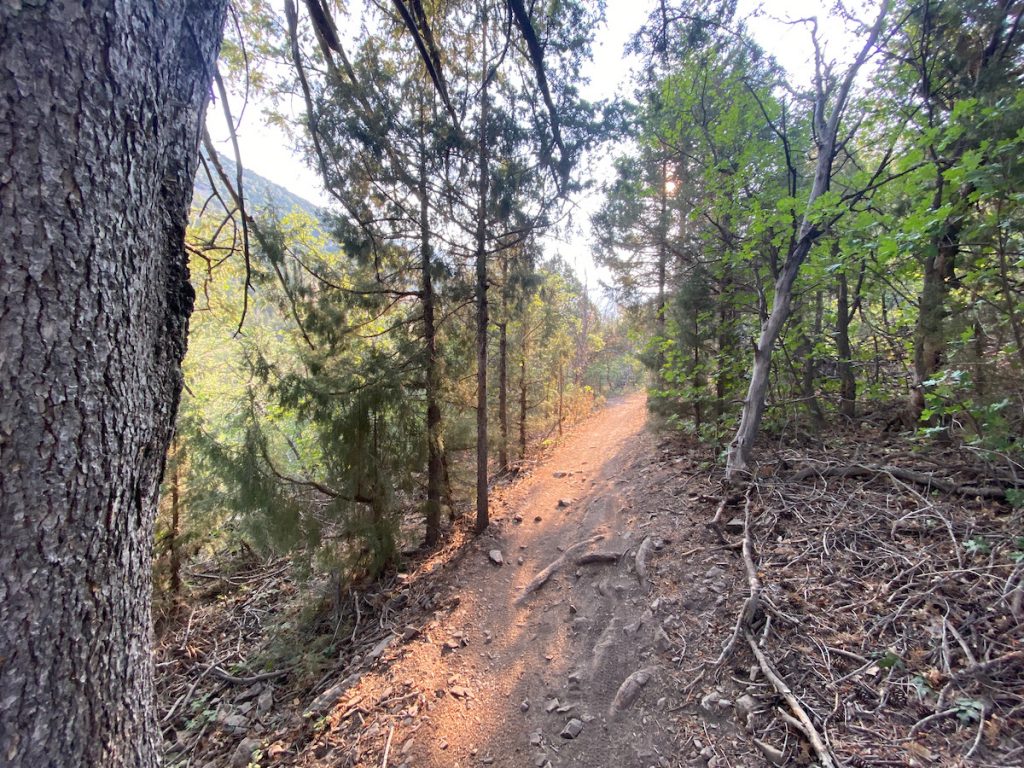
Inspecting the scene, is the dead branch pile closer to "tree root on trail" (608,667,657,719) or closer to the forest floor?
the forest floor

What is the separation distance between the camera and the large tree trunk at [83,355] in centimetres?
82

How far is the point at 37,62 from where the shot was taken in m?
0.84

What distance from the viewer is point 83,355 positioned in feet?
3.03

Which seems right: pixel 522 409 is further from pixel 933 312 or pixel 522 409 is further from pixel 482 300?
pixel 933 312

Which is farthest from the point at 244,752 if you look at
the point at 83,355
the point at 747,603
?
the point at 747,603

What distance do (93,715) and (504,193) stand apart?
Answer: 559 cm

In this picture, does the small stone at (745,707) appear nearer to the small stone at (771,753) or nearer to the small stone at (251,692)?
the small stone at (771,753)

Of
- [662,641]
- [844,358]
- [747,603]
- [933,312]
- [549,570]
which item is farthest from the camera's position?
[844,358]

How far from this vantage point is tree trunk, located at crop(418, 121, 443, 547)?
18.0 feet

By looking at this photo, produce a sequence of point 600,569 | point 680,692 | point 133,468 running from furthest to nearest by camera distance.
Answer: point 600,569, point 680,692, point 133,468

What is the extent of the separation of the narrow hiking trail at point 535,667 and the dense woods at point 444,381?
58mm

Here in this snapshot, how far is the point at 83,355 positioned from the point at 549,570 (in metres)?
4.90

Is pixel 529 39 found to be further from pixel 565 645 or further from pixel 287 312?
pixel 565 645

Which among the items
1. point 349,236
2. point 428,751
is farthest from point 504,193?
point 428,751
